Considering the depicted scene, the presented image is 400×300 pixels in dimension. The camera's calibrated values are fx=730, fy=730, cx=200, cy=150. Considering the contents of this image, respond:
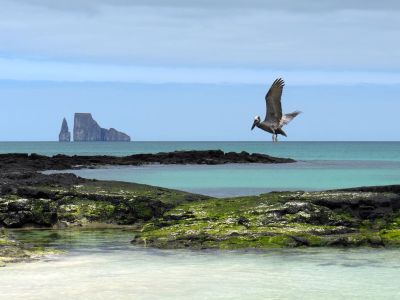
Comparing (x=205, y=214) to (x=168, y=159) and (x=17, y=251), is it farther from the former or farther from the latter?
(x=168, y=159)

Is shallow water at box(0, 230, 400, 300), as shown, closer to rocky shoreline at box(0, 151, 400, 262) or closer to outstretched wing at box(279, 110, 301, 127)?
rocky shoreline at box(0, 151, 400, 262)

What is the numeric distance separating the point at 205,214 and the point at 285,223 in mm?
2240

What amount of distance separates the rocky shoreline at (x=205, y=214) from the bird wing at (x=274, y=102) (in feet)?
11.9

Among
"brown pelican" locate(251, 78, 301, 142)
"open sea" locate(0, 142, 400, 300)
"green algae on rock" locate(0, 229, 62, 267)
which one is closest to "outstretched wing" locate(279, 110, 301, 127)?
"brown pelican" locate(251, 78, 301, 142)

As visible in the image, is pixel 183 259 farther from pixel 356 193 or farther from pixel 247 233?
pixel 356 193

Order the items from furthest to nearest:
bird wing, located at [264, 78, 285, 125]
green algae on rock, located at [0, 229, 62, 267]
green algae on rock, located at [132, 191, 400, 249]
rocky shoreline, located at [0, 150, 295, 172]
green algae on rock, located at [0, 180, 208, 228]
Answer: rocky shoreline, located at [0, 150, 295, 172] → bird wing, located at [264, 78, 285, 125] → green algae on rock, located at [0, 180, 208, 228] → green algae on rock, located at [132, 191, 400, 249] → green algae on rock, located at [0, 229, 62, 267]

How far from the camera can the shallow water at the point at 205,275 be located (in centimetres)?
1243

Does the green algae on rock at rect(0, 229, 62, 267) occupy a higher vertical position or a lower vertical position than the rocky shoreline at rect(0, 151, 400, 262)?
lower

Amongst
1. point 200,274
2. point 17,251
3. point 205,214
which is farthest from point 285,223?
point 17,251

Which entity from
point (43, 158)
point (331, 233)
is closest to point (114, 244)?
point (331, 233)

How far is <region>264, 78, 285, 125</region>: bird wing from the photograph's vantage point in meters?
23.3

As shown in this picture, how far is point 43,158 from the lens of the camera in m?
65.4

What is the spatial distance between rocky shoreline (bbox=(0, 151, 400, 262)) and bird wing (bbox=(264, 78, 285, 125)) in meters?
3.61

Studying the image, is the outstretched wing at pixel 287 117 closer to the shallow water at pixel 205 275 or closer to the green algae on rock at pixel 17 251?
the shallow water at pixel 205 275
